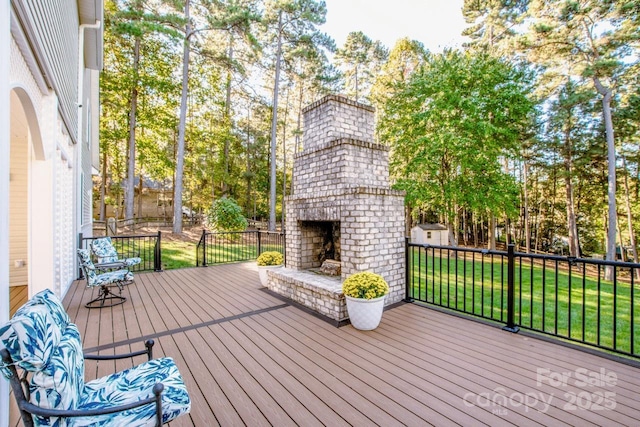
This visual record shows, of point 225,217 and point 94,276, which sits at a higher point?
point 225,217

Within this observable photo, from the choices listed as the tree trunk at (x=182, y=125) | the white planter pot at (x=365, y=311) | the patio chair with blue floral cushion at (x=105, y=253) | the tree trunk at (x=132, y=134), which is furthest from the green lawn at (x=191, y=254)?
the white planter pot at (x=365, y=311)

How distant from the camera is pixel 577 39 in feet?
31.5

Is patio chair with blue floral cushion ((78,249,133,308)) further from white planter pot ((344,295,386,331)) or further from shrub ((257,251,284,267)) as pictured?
white planter pot ((344,295,386,331))

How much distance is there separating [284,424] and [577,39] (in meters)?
13.9

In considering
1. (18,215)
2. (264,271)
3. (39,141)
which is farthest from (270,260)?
(18,215)

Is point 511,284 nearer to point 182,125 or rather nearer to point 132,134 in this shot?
point 182,125

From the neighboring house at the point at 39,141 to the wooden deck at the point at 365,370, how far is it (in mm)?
1097

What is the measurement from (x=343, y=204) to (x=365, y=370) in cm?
213

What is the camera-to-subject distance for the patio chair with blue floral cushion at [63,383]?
123 cm

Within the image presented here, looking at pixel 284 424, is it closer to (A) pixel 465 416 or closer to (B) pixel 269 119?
(A) pixel 465 416

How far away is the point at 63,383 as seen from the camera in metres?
1.34

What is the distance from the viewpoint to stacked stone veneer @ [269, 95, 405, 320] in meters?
3.91

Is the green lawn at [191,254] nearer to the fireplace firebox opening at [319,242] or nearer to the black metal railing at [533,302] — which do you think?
the fireplace firebox opening at [319,242]

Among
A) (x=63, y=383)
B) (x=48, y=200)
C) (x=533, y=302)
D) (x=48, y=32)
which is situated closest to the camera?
(x=63, y=383)
